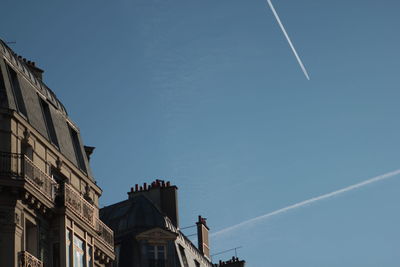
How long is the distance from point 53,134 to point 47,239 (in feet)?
16.1

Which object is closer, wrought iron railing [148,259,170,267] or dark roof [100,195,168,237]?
wrought iron railing [148,259,170,267]

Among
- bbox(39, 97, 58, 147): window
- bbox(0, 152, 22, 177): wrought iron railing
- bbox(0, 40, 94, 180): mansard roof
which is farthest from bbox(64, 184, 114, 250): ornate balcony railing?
bbox(0, 152, 22, 177): wrought iron railing

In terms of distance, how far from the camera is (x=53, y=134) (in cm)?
4278

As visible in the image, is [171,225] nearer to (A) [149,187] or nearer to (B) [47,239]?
(A) [149,187]

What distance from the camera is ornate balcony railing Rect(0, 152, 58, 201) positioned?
37.8 metres

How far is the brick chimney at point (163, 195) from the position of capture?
6012 centimetres

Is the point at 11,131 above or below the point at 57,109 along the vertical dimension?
below

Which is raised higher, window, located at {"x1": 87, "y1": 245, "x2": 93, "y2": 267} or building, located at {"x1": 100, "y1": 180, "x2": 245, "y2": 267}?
building, located at {"x1": 100, "y1": 180, "x2": 245, "y2": 267}

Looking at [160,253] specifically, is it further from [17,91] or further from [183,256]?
[17,91]

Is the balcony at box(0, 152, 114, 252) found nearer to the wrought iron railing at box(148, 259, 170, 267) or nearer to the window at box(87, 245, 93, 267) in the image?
the window at box(87, 245, 93, 267)

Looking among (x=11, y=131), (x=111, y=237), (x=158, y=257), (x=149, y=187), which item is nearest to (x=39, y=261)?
(x=11, y=131)

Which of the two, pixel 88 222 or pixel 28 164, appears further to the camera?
pixel 88 222

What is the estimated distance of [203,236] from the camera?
64438mm

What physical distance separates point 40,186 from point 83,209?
3.24 meters
